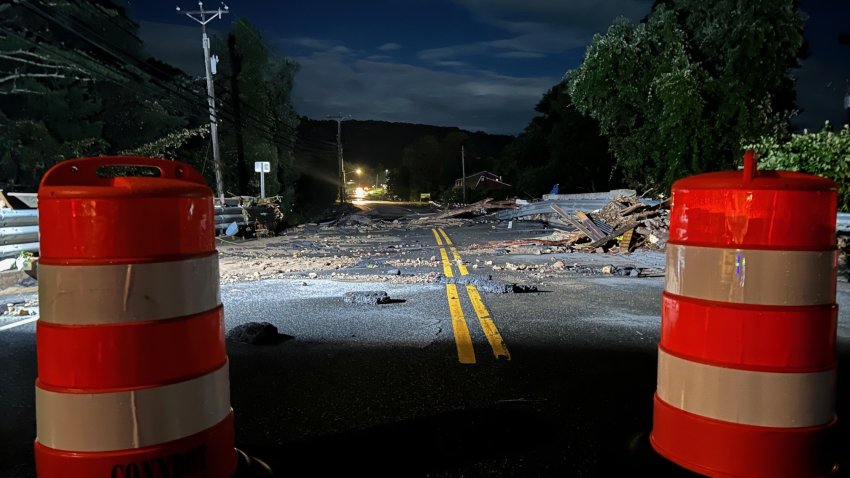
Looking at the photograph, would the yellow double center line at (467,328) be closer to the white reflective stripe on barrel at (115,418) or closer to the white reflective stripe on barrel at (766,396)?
the white reflective stripe on barrel at (766,396)

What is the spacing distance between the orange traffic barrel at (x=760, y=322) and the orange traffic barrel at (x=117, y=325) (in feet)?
6.66

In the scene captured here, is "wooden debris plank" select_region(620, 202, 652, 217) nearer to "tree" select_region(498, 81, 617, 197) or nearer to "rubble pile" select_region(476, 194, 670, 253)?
"rubble pile" select_region(476, 194, 670, 253)

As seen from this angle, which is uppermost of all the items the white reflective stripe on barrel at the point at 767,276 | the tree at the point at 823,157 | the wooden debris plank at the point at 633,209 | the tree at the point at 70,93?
the tree at the point at 70,93

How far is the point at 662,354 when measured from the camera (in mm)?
2656

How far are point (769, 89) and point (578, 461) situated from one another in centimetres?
2402

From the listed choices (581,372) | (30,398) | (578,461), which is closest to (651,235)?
(581,372)

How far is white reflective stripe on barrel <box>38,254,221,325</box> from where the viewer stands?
2.10 m

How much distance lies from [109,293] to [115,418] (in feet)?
1.49

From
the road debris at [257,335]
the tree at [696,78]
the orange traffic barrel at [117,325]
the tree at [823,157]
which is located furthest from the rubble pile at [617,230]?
the orange traffic barrel at [117,325]

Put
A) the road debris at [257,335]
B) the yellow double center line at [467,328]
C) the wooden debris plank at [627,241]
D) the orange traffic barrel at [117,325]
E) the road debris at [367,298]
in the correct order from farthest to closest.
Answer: the wooden debris plank at [627,241] < the road debris at [367,298] < the road debris at [257,335] < the yellow double center line at [467,328] < the orange traffic barrel at [117,325]

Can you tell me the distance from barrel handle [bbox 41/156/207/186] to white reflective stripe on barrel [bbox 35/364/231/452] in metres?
0.77

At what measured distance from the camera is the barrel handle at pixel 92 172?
2180 mm

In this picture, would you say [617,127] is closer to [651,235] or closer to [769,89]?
[769,89]

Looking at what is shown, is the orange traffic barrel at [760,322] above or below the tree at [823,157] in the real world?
below
